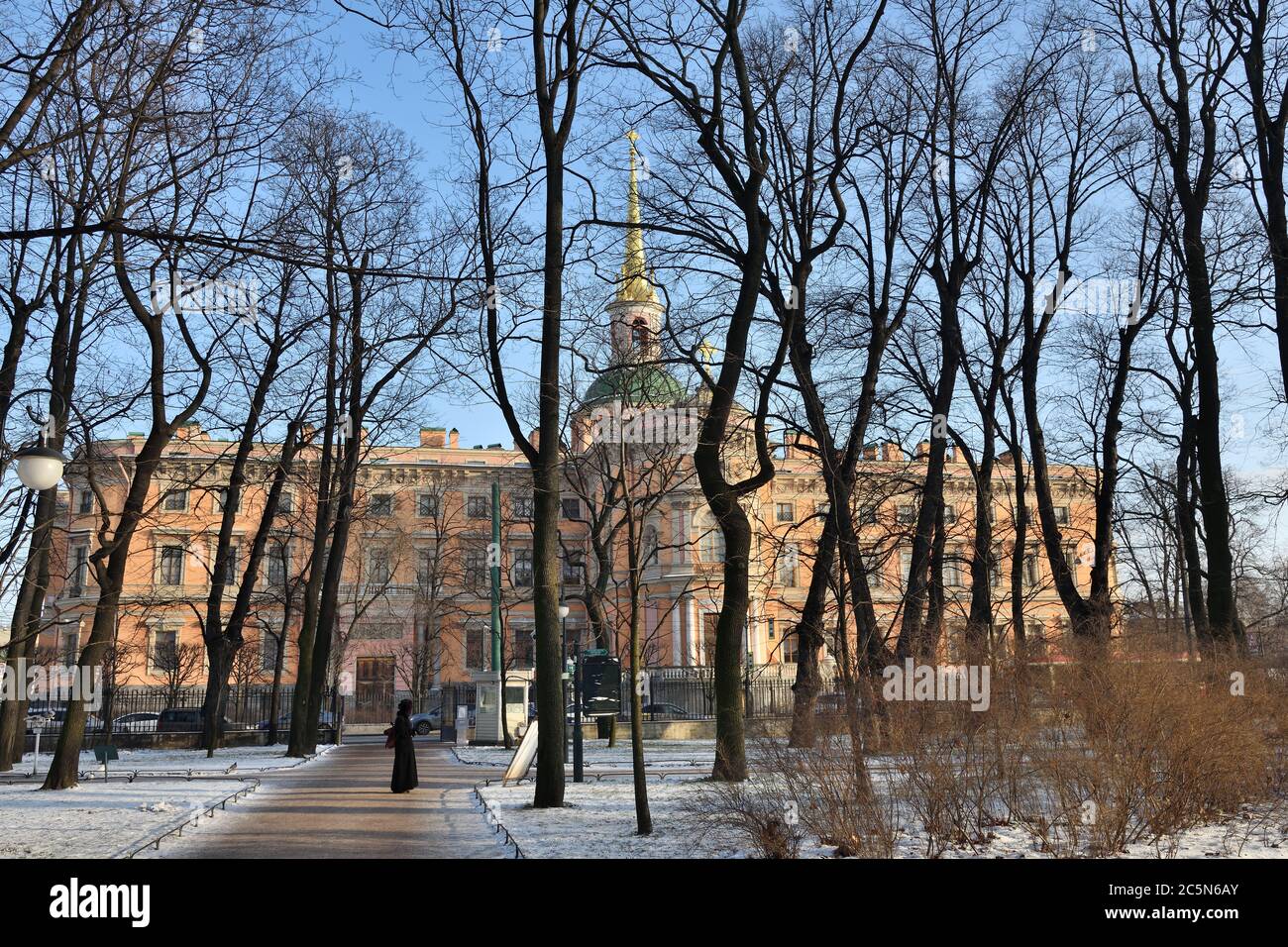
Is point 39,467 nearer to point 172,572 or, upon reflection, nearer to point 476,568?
point 476,568

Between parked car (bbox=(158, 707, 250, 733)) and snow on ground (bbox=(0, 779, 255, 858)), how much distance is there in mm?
22816

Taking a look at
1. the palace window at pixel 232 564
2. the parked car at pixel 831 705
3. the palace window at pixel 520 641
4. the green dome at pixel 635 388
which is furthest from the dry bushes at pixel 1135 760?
the palace window at pixel 520 641

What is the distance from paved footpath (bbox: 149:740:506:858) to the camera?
11992 mm

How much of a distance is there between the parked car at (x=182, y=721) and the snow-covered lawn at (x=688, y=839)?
32.4m

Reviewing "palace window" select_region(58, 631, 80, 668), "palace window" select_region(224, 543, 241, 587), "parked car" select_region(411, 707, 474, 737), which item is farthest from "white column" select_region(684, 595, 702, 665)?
"palace window" select_region(58, 631, 80, 668)

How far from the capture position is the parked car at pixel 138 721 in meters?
45.9

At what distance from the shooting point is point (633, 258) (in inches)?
835

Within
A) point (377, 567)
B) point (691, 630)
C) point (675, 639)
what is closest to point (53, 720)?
point (377, 567)

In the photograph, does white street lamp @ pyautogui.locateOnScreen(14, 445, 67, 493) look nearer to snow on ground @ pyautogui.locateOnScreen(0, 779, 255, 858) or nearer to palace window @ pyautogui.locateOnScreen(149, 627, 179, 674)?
snow on ground @ pyautogui.locateOnScreen(0, 779, 255, 858)

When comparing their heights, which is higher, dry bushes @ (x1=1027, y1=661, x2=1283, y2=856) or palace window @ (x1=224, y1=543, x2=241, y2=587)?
palace window @ (x1=224, y1=543, x2=241, y2=587)

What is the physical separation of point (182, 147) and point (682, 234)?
A: 349 inches
